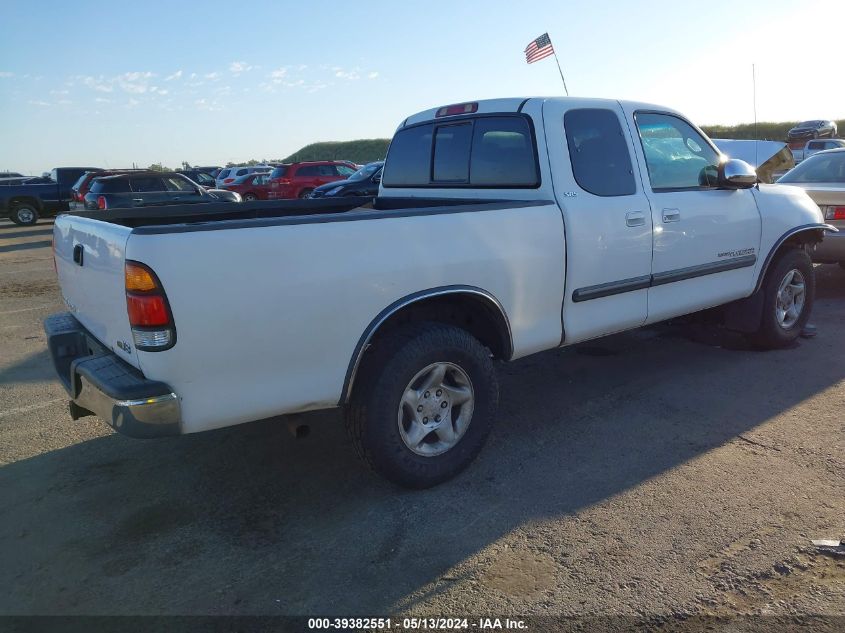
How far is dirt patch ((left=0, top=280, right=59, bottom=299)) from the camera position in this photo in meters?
9.30

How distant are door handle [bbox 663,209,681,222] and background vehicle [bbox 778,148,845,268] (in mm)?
3382

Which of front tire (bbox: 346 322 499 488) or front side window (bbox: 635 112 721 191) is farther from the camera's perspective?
front side window (bbox: 635 112 721 191)

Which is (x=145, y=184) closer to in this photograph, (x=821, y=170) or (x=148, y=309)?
(x=821, y=170)

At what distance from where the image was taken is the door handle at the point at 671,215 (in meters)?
4.41

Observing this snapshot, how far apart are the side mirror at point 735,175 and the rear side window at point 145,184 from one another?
14.5 metres

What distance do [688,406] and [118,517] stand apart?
3.43 metres

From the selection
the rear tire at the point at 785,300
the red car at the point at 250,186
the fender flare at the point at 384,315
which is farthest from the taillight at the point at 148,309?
the red car at the point at 250,186

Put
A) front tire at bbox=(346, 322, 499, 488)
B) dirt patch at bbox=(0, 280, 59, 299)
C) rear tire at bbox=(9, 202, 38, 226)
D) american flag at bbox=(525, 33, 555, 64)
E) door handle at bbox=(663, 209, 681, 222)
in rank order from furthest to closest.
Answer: rear tire at bbox=(9, 202, 38, 226) → american flag at bbox=(525, 33, 555, 64) → dirt patch at bbox=(0, 280, 59, 299) → door handle at bbox=(663, 209, 681, 222) → front tire at bbox=(346, 322, 499, 488)

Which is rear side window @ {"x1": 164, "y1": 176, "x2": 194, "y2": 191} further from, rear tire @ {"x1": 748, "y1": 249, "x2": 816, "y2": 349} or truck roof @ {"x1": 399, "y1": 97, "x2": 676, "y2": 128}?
rear tire @ {"x1": 748, "y1": 249, "x2": 816, "y2": 349}

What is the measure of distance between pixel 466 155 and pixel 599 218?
1.05m

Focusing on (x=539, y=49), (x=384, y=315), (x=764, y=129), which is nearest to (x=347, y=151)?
(x=764, y=129)

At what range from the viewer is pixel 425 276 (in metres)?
3.28

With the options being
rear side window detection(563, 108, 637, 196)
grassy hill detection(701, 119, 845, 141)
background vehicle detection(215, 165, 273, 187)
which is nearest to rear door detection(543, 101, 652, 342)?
rear side window detection(563, 108, 637, 196)

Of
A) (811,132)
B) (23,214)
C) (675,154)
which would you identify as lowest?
(675,154)
